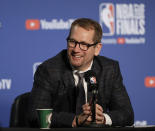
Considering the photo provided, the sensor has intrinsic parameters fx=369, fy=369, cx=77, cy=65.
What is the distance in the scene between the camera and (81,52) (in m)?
2.76

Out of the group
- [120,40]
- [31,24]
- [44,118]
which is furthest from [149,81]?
[44,118]

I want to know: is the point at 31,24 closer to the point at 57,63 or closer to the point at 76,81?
the point at 57,63

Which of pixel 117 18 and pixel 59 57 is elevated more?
pixel 117 18

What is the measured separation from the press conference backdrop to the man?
1.18 m

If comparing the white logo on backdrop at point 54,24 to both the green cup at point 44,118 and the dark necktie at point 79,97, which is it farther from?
the green cup at point 44,118

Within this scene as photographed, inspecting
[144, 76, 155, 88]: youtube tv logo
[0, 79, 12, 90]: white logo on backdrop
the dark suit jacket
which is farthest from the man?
[144, 76, 155, 88]: youtube tv logo

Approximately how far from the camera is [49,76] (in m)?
2.81

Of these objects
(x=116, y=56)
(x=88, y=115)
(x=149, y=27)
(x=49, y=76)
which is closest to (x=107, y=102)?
(x=49, y=76)

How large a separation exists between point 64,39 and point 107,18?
0.56 metres

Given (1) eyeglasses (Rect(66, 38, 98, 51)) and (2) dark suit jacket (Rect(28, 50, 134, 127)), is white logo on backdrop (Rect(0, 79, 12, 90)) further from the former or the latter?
(1) eyeglasses (Rect(66, 38, 98, 51))

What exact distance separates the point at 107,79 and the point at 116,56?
1.37 meters

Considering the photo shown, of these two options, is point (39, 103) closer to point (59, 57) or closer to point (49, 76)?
point (49, 76)

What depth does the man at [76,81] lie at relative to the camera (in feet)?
8.85

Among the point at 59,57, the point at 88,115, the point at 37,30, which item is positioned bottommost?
the point at 88,115
